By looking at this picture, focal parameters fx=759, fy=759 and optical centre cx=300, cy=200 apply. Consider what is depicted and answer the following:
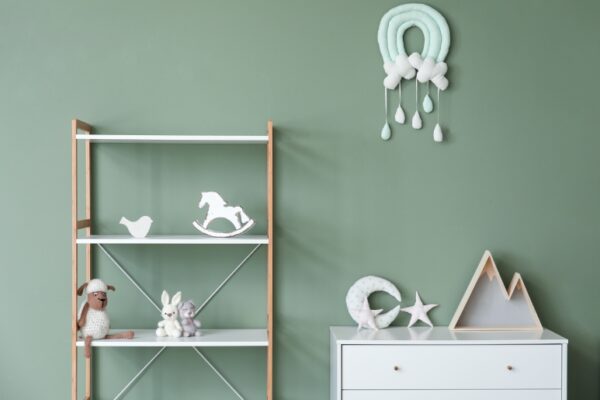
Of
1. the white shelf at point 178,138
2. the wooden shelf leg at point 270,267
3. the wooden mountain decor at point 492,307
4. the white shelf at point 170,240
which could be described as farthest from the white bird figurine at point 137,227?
the wooden mountain decor at point 492,307

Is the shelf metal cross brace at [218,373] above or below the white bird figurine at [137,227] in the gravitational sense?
below

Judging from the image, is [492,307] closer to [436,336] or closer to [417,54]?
[436,336]

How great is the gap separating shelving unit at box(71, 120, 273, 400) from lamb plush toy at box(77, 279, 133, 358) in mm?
30

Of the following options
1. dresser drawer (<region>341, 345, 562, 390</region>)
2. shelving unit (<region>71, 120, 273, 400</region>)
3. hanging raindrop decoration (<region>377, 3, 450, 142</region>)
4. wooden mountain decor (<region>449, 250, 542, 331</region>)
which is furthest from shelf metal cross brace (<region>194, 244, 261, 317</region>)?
wooden mountain decor (<region>449, 250, 542, 331</region>)

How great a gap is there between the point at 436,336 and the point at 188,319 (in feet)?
3.07

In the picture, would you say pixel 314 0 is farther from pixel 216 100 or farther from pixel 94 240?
pixel 94 240

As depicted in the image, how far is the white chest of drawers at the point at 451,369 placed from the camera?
2744 mm

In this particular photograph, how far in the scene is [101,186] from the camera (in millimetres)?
3047

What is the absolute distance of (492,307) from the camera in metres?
3.02

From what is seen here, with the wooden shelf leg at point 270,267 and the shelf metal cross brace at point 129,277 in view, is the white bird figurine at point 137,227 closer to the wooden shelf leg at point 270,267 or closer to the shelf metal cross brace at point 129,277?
the shelf metal cross brace at point 129,277

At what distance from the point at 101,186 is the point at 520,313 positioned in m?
1.75

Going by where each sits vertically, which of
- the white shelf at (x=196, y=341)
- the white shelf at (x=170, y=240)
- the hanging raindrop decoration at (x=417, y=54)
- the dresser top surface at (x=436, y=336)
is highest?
the hanging raindrop decoration at (x=417, y=54)

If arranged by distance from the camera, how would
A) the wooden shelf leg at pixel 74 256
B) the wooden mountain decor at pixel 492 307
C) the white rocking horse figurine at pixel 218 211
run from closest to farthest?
1. the wooden shelf leg at pixel 74 256
2. the white rocking horse figurine at pixel 218 211
3. the wooden mountain decor at pixel 492 307

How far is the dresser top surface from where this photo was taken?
108 inches
